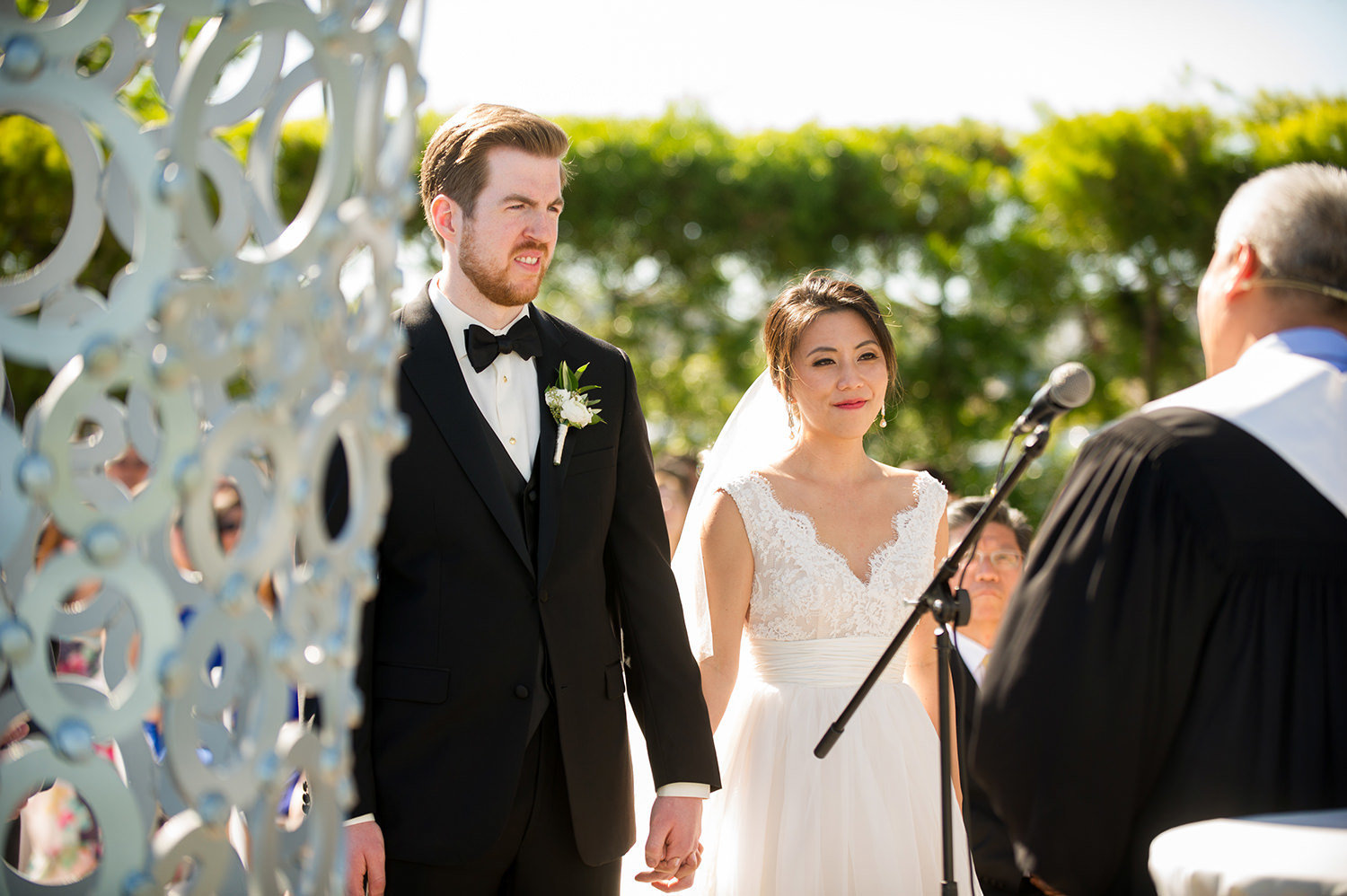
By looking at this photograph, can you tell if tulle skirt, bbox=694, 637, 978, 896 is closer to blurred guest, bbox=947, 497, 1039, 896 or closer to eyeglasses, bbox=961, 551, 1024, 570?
blurred guest, bbox=947, 497, 1039, 896

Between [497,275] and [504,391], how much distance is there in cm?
30

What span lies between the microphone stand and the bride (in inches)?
19.1

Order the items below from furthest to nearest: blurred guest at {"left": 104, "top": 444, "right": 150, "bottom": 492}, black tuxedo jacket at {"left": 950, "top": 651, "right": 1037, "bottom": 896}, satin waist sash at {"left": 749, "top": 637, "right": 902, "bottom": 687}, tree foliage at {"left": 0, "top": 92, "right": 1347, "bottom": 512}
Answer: tree foliage at {"left": 0, "top": 92, "right": 1347, "bottom": 512}
blurred guest at {"left": 104, "top": 444, "right": 150, "bottom": 492}
black tuxedo jacket at {"left": 950, "top": 651, "right": 1037, "bottom": 896}
satin waist sash at {"left": 749, "top": 637, "right": 902, "bottom": 687}

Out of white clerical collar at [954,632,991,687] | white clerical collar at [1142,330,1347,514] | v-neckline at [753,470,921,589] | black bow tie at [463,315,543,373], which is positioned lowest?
white clerical collar at [954,632,991,687]

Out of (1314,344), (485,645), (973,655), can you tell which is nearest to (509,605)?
(485,645)

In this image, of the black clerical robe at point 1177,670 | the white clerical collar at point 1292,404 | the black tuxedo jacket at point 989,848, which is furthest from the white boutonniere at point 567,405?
the black tuxedo jacket at point 989,848

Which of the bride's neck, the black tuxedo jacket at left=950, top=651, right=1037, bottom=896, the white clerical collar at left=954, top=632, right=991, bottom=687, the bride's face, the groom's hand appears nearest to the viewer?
the groom's hand

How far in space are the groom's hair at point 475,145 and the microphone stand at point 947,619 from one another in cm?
139

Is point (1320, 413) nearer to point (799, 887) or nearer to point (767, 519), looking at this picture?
point (767, 519)

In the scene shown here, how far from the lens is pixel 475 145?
2.64 m

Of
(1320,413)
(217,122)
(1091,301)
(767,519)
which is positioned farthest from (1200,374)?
(217,122)

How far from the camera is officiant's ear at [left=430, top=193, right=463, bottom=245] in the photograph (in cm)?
266

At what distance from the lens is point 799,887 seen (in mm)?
3018

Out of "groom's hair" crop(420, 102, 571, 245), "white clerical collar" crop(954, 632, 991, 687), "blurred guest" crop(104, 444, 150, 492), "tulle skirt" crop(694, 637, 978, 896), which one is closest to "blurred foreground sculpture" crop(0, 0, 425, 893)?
"groom's hair" crop(420, 102, 571, 245)
